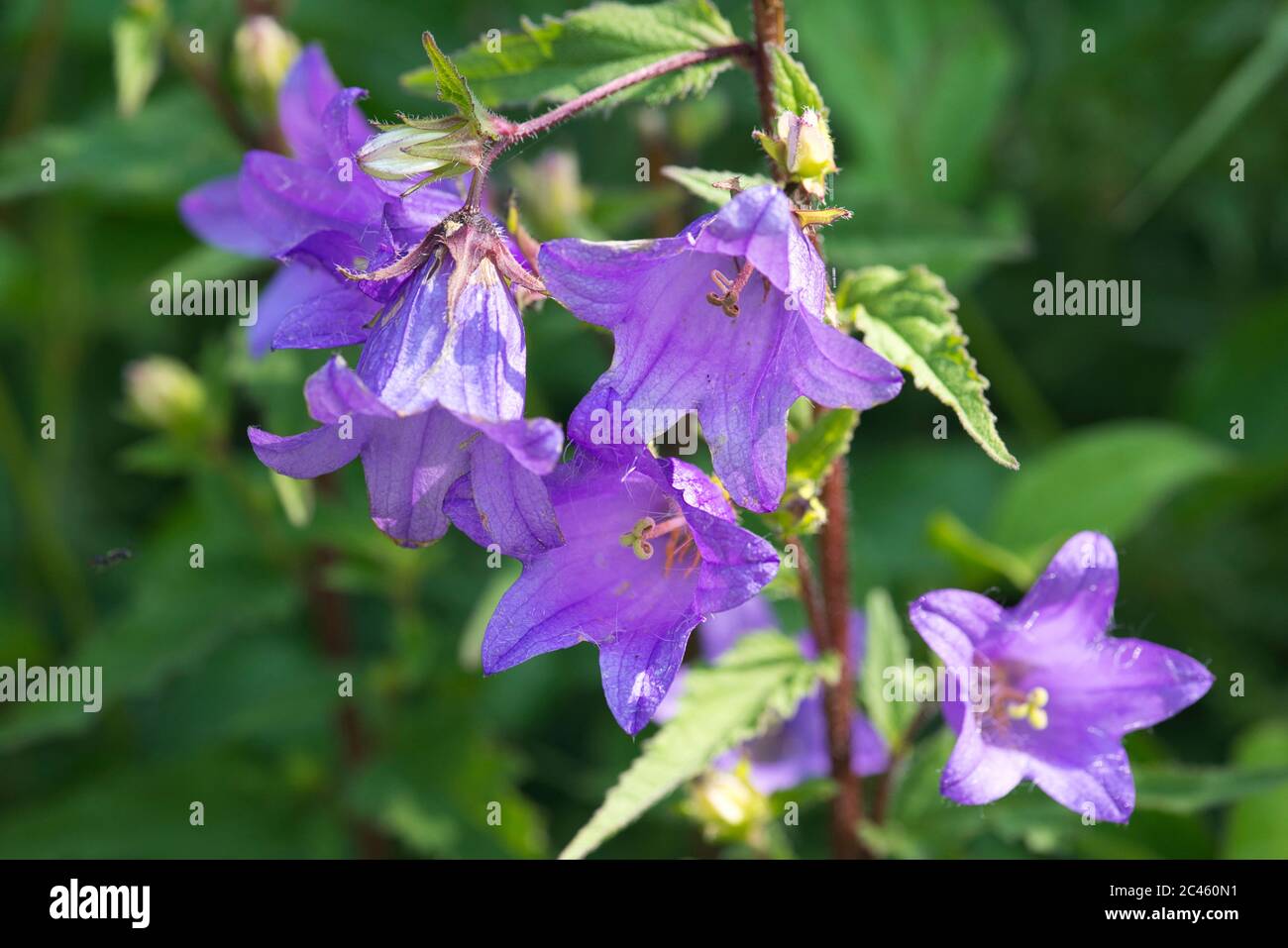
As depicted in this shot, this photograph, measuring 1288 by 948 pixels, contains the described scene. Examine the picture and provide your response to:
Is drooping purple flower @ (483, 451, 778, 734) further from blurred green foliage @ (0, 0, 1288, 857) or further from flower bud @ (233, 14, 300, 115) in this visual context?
flower bud @ (233, 14, 300, 115)

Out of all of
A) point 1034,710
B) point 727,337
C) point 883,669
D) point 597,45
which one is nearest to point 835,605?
point 883,669

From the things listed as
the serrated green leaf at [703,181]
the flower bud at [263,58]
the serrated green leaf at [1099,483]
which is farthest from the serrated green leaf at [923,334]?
the flower bud at [263,58]

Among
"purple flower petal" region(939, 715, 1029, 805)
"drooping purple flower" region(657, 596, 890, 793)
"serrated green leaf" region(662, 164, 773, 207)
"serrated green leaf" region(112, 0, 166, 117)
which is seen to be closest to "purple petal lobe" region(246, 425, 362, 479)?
"serrated green leaf" region(662, 164, 773, 207)

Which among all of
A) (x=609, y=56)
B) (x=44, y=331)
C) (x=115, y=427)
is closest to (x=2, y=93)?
(x=44, y=331)

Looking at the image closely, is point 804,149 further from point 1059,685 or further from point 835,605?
point 1059,685

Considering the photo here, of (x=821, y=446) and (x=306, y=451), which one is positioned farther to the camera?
(x=821, y=446)

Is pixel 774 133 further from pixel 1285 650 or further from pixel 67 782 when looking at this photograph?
pixel 67 782
